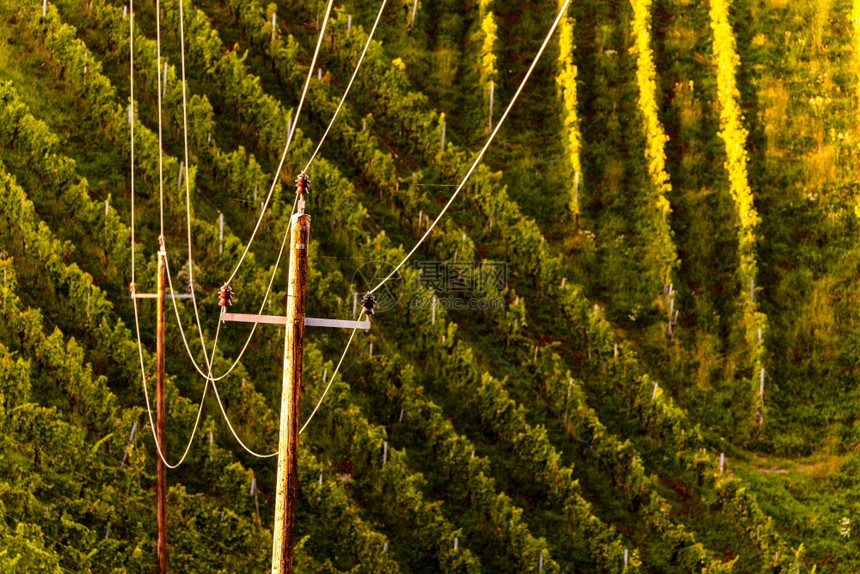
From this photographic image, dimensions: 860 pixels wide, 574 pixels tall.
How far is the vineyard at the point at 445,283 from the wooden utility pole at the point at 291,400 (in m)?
6.95

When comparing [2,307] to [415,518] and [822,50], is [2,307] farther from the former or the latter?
[822,50]

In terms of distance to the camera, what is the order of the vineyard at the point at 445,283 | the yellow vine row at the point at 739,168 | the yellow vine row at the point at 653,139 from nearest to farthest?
1. the vineyard at the point at 445,283
2. the yellow vine row at the point at 739,168
3. the yellow vine row at the point at 653,139

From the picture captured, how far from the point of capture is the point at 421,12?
110 ft

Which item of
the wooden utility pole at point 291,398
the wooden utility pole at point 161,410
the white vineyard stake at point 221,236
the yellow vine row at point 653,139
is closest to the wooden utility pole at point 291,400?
the wooden utility pole at point 291,398

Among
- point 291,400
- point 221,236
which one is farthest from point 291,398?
point 221,236

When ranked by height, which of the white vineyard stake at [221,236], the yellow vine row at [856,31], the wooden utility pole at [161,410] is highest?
the yellow vine row at [856,31]

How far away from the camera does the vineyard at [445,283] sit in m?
20.2

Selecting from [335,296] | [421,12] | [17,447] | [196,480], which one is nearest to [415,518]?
[196,480]

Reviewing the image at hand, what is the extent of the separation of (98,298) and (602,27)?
1761 centimetres

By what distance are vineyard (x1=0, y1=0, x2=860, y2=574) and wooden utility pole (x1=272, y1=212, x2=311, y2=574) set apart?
695cm

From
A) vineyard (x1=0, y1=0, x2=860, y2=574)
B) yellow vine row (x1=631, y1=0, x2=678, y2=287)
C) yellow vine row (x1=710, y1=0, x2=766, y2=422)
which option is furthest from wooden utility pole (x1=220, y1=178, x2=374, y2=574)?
yellow vine row (x1=631, y1=0, x2=678, y2=287)

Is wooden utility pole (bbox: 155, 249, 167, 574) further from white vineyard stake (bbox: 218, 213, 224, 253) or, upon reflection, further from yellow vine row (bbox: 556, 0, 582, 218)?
yellow vine row (bbox: 556, 0, 582, 218)

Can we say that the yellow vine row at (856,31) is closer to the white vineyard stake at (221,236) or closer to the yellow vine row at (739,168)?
the yellow vine row at (739,168)

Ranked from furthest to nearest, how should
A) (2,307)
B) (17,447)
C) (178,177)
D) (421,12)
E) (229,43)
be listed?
(421,12) → (229,43) → (178,177) → (2,307) → (17,447)
